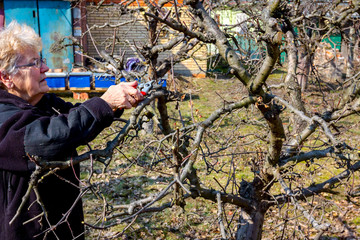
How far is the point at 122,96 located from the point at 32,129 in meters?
0.52

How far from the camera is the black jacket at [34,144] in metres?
1.84

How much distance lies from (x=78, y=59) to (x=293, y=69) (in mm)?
10469

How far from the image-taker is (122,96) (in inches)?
83.0

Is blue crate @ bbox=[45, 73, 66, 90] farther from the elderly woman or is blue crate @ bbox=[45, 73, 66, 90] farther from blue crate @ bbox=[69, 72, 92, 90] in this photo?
the elderly woman

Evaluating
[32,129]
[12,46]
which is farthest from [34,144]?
[12,46]

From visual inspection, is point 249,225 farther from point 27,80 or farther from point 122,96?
point 27,80

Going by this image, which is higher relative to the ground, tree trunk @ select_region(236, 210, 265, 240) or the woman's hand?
the woman's hand

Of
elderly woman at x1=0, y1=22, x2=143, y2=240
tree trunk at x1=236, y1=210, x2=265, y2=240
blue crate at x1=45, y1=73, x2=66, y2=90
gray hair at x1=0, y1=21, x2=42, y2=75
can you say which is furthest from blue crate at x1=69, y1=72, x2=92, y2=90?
gray hair at x1=0, y1=21, x2=42, y2=75

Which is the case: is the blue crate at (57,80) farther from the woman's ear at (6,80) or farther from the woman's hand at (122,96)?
the woman's hand at (122,96)

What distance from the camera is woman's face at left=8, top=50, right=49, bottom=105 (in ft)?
6.89

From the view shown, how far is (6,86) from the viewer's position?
6.96 feet

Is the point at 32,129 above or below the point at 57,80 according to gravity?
above

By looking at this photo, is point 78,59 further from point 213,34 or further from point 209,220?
point 213,34

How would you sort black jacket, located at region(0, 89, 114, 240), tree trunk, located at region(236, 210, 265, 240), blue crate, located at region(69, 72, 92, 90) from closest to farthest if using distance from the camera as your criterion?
black jacket, located at region(0, 89, 114, 240), tree trunk, located at region(236, 210, 265, 240), blue crate, located at region(69, 72, 92, 90)
